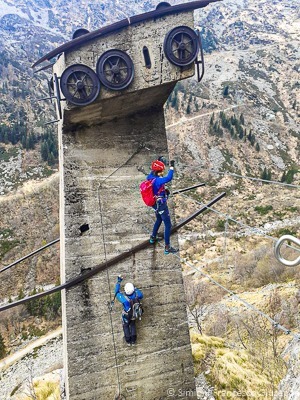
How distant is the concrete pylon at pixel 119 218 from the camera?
23.7ft

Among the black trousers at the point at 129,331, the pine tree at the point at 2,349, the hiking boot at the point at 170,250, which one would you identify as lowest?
the pine tree at the point at 2,349

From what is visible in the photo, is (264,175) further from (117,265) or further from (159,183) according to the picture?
(159,183)

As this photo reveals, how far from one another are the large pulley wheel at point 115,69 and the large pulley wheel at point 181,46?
831 millimetres

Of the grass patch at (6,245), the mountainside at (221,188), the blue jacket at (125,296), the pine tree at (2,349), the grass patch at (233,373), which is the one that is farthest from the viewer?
the grass patch at (6,245)

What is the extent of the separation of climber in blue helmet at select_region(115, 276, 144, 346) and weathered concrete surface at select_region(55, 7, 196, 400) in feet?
0.96

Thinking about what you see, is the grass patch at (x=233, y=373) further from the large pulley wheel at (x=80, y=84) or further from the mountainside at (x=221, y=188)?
the large pulley wheel at (x=80, y=84)

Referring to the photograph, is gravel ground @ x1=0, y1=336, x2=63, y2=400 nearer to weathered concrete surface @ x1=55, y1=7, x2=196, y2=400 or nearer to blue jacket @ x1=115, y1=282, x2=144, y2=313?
weathered concrete surface @ x1=55, y1=7, x2=196, y2=400

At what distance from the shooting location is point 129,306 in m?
7.72

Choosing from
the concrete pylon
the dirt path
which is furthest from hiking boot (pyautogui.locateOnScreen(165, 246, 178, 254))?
the dirt path

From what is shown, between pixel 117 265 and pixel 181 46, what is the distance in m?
4.95

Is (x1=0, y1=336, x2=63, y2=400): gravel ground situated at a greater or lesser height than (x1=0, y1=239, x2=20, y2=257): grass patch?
lesser

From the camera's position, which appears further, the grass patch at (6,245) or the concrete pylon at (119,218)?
the grass patch at (6,245)

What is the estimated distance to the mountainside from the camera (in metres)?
13.2

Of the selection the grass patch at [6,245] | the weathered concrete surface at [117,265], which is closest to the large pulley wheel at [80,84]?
the weathered concrete surface at [117,265]
